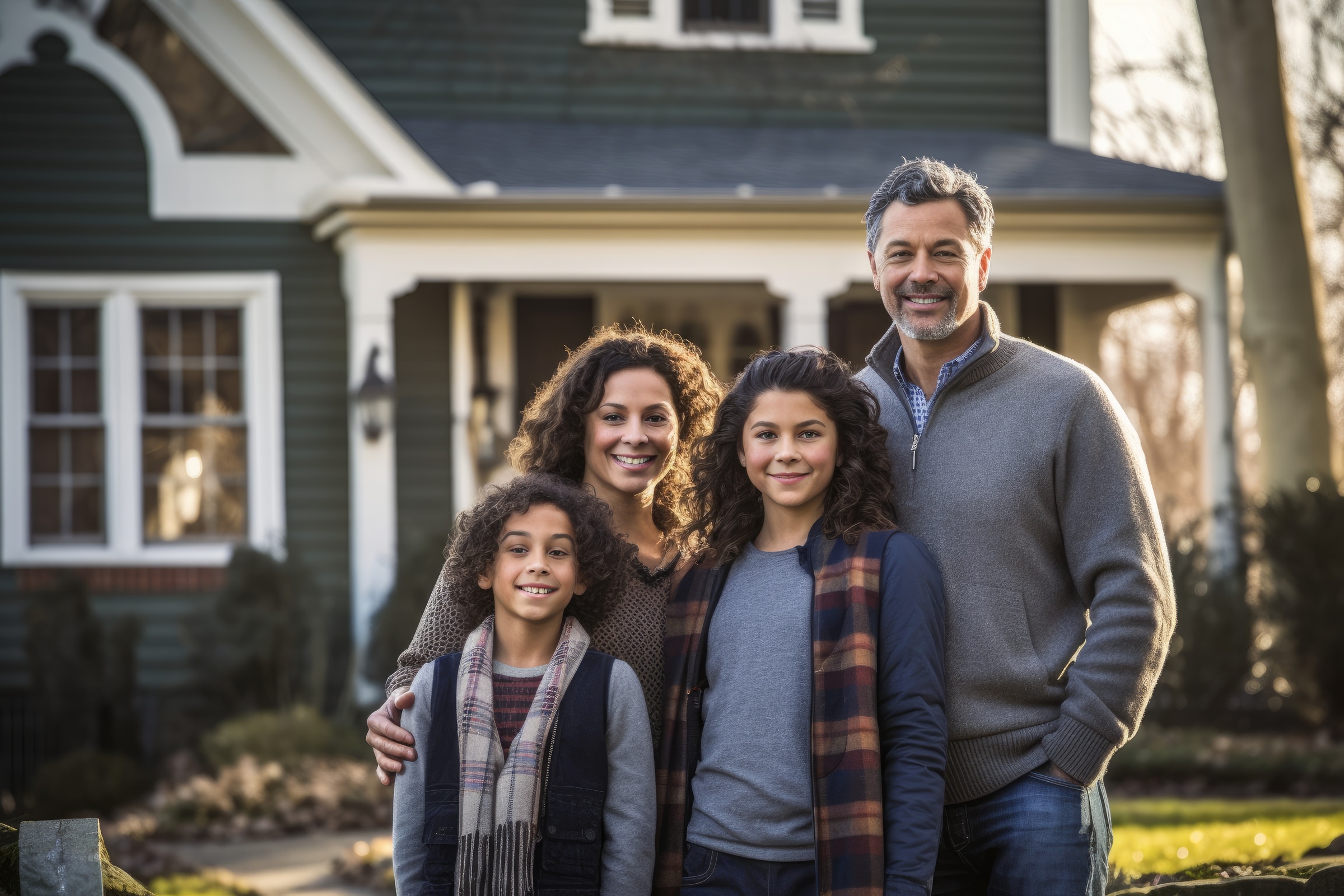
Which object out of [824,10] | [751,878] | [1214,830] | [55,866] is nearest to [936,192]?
[751,878]

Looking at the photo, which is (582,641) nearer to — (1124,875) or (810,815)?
(810,815)

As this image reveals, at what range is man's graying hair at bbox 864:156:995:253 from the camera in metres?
2.77

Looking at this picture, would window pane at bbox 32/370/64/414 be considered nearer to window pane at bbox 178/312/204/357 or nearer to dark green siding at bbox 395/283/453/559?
window pane at bbox 178/312/204/357

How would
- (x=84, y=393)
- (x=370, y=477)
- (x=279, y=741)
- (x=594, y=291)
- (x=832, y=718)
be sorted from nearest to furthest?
(x=832, y=718) < (x=279, y=741) < (x=370, y=477) < (x=84, y=393) < (x=594, y=291)

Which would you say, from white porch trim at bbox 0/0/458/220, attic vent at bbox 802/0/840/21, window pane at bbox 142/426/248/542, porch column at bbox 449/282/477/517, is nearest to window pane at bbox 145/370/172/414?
window pane at bbox 142/426/248/542

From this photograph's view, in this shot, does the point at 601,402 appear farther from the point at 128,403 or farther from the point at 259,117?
the point at 128,403

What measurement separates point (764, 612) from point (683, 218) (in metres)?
6.21

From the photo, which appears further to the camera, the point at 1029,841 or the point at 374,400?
the point at 374,400

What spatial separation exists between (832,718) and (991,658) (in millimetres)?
357

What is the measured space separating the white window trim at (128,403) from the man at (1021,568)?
21.6 feet

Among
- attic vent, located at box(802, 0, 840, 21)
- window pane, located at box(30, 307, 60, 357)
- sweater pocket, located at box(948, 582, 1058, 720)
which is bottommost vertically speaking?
sweater pocket, located at box(948, 582, 1058, 720)

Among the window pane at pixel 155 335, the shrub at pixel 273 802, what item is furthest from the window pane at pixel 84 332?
the shrub at pixel 273 802

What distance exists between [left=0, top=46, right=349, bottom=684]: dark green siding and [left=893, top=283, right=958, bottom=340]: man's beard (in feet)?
20.9

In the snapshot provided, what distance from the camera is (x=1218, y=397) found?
914 cm
